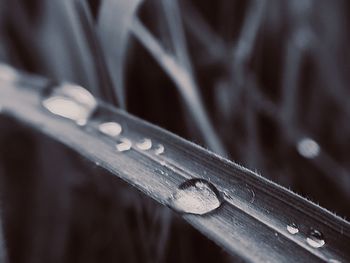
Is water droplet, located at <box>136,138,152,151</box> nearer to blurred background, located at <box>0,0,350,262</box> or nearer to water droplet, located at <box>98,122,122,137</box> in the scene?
water droplet, located at <box>98,122,122,137</box>

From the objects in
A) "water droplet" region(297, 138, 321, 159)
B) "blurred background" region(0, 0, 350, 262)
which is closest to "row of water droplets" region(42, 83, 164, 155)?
"blurred background" region(0, 0, 350, 262)

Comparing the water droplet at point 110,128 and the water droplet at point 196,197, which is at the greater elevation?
the water droplet at point 110,128

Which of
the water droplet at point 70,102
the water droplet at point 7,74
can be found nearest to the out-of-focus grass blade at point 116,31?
the water droplet at point 70,102

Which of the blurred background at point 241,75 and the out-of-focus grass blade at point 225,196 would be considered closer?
the out-of-focus grass blade at point 225,196

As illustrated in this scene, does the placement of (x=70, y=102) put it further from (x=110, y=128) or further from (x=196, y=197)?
(x=196, y=197)

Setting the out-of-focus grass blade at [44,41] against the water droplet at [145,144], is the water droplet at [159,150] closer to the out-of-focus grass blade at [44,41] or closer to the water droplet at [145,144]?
the water droplet at [145,144]

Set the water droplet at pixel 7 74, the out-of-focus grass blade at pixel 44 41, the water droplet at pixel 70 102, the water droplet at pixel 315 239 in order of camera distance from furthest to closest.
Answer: the out-of-focus grass blade at pixel 44 41, the water droplet at pixel 7 74, the water droplet at pixel 70 102, the water droplet at pixel 315 239

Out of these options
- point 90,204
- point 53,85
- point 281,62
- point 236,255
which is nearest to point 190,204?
point 236,255
